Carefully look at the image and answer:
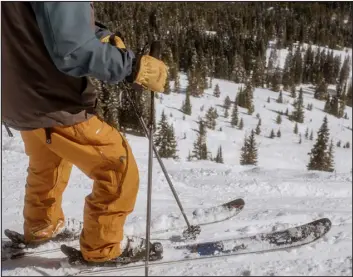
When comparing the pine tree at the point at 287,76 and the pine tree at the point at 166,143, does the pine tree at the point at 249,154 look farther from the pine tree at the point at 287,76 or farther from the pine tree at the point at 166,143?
the pine tree at the point at 287,76

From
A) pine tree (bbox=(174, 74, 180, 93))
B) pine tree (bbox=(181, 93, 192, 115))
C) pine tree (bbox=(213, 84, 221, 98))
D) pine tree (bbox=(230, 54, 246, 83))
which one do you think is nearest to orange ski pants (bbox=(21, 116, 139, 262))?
pine tree (bbox=(181, 93, 192, 115))

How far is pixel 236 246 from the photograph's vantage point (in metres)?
2.64

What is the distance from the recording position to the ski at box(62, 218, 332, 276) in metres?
2.51

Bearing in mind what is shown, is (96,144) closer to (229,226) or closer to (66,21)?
(66,21)

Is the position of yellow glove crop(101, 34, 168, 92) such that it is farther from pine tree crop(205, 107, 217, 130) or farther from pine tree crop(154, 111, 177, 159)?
pine tree crop(205, 107, 217, 130)

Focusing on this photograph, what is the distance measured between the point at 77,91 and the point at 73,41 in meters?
0.43

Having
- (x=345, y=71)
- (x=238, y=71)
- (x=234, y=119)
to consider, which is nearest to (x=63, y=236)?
(x=234, y=119)

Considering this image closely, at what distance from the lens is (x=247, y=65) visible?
7219cm

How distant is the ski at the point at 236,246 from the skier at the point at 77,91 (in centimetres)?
8

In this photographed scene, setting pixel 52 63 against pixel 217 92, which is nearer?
pixel 52 63

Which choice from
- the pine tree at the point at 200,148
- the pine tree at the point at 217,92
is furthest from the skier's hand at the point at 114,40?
the pine tree at the point at 217,92

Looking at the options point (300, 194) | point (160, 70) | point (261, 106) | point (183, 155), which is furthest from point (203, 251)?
point (261, 106)

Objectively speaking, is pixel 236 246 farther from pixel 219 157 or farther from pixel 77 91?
pixel 219 157

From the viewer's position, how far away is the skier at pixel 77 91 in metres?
1.95
